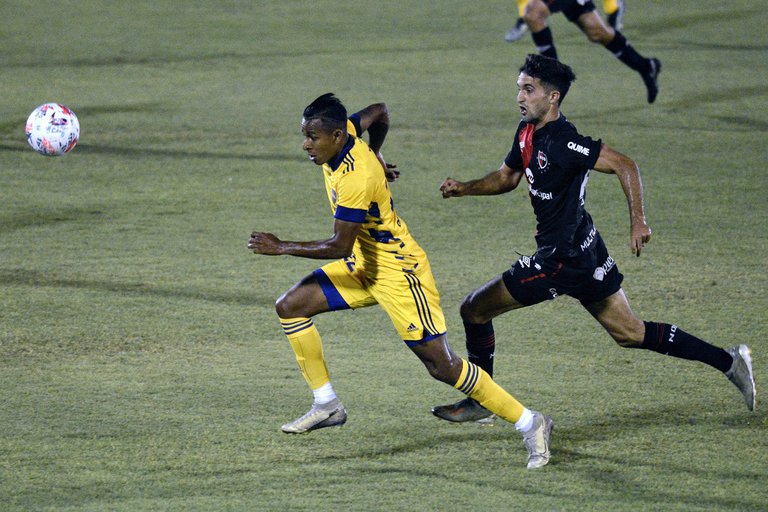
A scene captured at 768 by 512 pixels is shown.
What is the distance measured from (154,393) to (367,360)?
1.30 m

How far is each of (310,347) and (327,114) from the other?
3.89 ft

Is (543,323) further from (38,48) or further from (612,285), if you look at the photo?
(38,48)

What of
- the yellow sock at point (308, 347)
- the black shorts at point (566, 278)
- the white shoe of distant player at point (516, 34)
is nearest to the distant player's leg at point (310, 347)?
the yellow sock at point (308, 347)

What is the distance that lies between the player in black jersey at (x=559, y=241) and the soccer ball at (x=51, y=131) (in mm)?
4589

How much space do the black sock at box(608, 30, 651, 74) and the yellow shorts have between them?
851 centimetres

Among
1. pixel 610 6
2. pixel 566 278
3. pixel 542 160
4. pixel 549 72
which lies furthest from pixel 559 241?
pixel 610 6

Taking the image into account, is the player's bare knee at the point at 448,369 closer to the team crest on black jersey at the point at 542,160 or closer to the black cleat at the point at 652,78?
the team crest on black jersey at the point at 542,160

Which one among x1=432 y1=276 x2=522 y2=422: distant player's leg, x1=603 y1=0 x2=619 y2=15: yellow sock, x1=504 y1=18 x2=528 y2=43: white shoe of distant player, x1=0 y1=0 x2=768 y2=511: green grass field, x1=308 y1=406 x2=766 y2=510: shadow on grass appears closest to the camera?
x1=308 y1=406 x2=766 y2=510: shadow on grass

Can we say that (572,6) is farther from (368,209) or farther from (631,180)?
(368,209)

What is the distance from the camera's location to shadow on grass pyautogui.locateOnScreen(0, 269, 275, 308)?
27.3ft

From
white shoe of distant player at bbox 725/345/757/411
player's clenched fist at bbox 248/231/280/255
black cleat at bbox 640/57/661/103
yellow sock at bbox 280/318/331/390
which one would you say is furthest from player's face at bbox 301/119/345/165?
black cleat at bbox 640/57/661/103

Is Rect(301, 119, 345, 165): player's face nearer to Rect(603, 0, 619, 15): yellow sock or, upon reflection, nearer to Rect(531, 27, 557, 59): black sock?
Rect(531, 27, 557, 59): black sock

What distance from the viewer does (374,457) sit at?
5793mm

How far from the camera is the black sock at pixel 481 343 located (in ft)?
20.7
